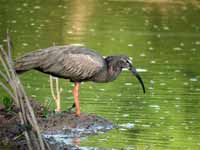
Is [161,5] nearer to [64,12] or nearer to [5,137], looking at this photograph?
[64,12]

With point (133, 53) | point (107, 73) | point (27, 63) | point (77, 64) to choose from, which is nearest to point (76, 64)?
point (77, 64)

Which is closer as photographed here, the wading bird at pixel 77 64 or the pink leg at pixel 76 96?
the wading bird at pixel 77 64

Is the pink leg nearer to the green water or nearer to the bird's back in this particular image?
the bird's back

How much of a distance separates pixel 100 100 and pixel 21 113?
5408 mm

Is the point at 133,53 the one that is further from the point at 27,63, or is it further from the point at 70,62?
the point at 27,63

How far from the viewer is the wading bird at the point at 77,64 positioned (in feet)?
36.2

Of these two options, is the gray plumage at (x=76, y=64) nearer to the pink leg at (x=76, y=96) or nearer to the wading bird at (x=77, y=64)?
the wading bird at (x=77, y=64)

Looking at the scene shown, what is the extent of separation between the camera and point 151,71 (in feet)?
55.0

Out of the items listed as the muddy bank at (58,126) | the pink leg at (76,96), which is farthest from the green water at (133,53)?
the pink leg at (76,96)

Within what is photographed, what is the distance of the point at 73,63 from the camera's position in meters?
11.2

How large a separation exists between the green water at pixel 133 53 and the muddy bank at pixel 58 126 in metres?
0.23

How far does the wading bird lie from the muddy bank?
245 mm

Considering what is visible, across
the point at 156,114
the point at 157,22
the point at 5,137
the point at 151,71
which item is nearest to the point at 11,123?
the point at 5,137

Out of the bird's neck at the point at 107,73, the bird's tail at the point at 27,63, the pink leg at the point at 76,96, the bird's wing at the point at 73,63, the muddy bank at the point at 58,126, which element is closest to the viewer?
the muddy bank at the point at 58,126
